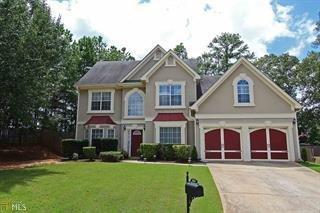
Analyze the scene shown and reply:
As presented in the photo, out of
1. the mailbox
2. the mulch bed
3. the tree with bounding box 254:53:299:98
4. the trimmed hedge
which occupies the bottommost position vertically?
the mailbox

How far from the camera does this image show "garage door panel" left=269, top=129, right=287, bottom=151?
20984mm

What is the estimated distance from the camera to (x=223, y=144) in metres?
21.4

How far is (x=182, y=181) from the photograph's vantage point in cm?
1180

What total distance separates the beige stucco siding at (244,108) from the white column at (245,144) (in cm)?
140

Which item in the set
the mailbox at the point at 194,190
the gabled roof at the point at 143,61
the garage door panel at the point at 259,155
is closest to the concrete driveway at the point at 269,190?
the mailbox at the point at 194,190

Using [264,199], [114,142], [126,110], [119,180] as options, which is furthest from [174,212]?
[126,110]

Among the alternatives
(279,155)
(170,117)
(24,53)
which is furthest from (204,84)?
(24,53)

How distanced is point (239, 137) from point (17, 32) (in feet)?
53.2

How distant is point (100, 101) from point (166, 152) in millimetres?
8347

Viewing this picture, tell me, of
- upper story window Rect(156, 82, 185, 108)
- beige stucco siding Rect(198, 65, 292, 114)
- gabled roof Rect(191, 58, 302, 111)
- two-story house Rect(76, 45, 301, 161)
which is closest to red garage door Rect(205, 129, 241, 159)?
two-story house Rect(76, 45, 301, 161)

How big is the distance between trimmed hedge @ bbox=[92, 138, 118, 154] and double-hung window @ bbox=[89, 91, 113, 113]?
336 centimetres

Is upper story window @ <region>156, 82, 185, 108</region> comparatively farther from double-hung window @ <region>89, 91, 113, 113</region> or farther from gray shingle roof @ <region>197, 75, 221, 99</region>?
double-hung window @ <region>89, 91, 113, 113</region>

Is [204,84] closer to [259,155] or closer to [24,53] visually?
[259,155]

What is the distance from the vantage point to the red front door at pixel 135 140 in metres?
24.9
